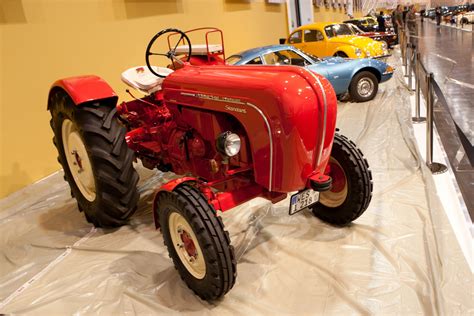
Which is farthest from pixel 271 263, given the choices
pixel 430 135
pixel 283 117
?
pixel 430 135

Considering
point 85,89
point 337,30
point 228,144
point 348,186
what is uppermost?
point 337,30

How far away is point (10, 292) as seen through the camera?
2.25 meters

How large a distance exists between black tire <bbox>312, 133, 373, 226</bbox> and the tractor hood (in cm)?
38

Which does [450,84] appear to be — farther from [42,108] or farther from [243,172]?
[42,108]

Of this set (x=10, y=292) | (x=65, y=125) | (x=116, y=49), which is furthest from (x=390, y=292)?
(x=116, y=49)

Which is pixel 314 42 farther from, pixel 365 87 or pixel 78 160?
pixel 78 160

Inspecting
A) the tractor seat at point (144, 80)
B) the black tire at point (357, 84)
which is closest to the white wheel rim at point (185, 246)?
the tractor seat at point (144, 80)

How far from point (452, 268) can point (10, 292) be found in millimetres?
2527

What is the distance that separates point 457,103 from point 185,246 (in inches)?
166

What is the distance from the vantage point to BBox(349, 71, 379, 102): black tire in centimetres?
586

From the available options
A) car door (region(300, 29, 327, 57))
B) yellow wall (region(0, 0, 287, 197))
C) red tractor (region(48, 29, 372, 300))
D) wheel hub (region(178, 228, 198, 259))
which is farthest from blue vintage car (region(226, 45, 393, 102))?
wheel hub (region(178, 228, 198, 259))

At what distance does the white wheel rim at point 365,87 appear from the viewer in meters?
5.89

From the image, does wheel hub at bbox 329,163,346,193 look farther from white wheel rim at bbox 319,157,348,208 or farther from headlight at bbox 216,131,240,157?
headlight at bbox 216,131,240,157

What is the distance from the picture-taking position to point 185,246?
2014mm
